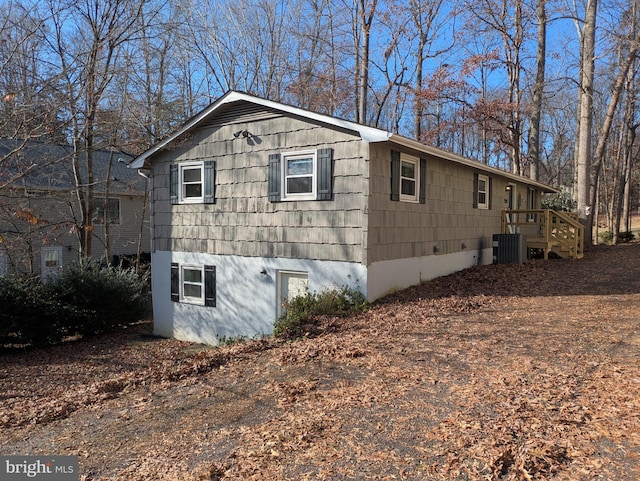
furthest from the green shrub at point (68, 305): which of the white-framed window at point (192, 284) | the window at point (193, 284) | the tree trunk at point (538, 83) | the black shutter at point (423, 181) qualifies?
the tree trunk at point (538, 83)

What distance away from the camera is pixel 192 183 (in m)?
11.3

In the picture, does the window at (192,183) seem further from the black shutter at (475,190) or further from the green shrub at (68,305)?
the black shutter at (475,190)

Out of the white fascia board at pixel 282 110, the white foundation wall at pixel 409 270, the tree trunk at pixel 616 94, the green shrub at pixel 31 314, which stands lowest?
the green shrub at pixel 31 314

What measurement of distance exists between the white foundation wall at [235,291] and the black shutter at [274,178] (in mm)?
1369

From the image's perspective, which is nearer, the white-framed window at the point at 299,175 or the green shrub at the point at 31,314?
the white-framed window at the point at 299,175

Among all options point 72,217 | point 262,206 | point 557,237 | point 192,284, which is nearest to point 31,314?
point 192,284

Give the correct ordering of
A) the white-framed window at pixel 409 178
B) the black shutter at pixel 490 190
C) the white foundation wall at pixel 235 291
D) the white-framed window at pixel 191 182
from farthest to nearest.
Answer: the black shutter at pixel 490 190 → the white-framed window at pixel 191 182 → the white-framed window at pixel 409 178 → the white foundation wall at pixel 235 291

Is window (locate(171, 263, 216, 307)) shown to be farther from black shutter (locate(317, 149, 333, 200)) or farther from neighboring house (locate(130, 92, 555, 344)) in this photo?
black shutter (locate(317, 149, 333, 200))

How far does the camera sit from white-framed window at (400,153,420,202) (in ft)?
32.1

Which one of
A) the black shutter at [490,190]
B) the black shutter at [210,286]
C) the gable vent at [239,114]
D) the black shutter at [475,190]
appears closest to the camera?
the gable vent at [239,114]

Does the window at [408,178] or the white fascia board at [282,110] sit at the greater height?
the white fascia board at [282,110]

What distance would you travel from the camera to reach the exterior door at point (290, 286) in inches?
385

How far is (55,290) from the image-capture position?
11.2 meters

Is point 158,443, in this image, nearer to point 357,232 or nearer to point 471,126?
point 357,232
